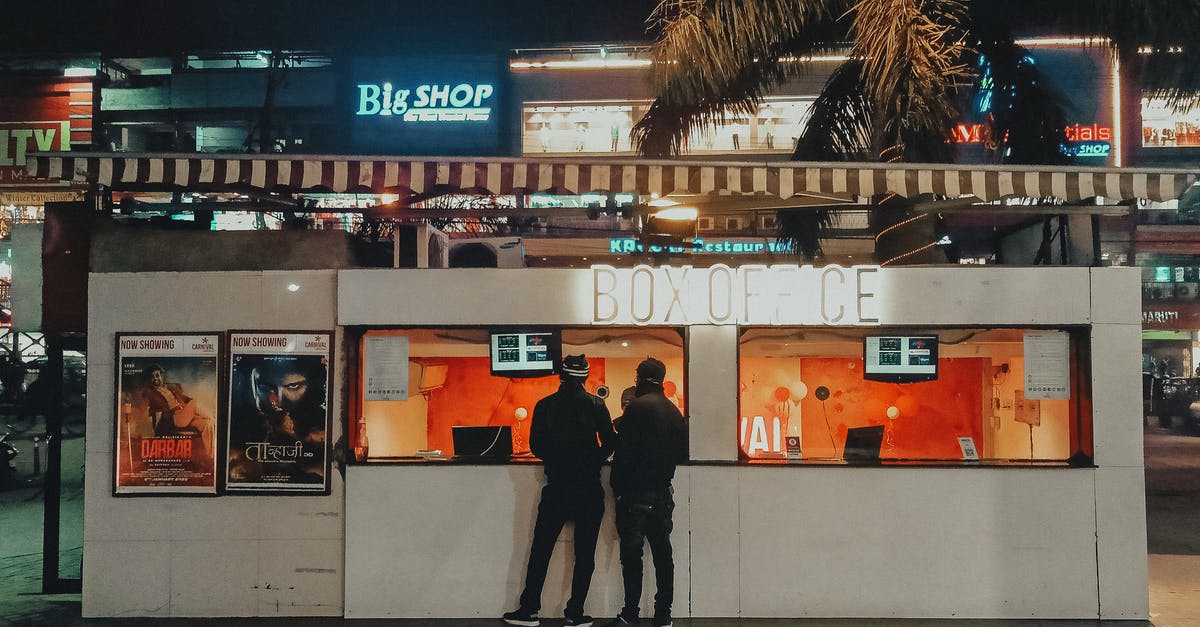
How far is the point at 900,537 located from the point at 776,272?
234cm

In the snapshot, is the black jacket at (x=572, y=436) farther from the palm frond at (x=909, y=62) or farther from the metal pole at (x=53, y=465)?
the metal pole at (x=53, y=465)

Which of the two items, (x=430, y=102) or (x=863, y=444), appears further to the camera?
(x=430, y=102)

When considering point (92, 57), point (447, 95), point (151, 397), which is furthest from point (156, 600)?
point (92, 57)

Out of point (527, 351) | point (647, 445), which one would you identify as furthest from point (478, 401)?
point (647, 445)

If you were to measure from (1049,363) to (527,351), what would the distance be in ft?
14.2

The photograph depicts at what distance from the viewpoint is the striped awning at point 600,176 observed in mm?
6625

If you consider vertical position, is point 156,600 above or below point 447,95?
below

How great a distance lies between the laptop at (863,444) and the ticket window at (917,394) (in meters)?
0.02

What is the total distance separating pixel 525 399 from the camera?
8016mm

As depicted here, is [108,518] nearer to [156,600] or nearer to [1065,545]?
[156,600]

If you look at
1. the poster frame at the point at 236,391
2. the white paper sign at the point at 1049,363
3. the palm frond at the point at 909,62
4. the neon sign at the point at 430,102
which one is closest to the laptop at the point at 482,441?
the poster frame at the point at 236,391

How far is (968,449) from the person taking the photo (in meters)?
7.49

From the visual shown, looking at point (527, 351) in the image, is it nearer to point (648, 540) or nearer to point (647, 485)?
point (647, 485)

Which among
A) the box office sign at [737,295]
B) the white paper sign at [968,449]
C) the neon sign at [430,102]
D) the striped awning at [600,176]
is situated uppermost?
the neon sign at [430,102]
